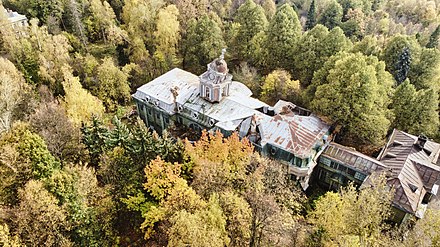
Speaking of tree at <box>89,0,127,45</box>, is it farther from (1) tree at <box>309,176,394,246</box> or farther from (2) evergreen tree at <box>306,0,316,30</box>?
(1) tree at <box>309,176,394,246</box>

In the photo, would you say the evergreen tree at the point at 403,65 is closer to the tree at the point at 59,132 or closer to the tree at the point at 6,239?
the tree at the point at 59,132

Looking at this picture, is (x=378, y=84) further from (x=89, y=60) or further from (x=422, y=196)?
(x=89, y=60)

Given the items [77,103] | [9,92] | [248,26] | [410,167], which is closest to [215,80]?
[77,103]

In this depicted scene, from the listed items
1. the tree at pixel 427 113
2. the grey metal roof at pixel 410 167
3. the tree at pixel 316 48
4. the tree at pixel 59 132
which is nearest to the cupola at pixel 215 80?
the tree at pixel 316 48

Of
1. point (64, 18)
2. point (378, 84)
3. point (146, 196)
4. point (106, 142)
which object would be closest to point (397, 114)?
point (378, 84)

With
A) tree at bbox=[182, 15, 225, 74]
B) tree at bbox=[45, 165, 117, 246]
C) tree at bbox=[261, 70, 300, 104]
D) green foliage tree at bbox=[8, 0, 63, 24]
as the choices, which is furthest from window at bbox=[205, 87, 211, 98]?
green foliage tree at bbox=[8, 0, 63, 24]

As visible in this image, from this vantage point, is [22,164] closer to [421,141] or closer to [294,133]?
[294,133]
